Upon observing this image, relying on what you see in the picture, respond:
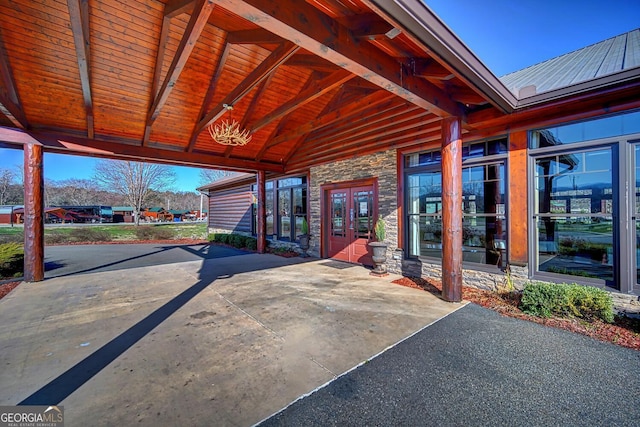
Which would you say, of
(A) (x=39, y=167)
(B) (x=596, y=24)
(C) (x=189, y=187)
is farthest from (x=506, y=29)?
(C) (x=189, y=187)

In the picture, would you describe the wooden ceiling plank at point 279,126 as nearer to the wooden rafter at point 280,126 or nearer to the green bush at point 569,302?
the wooden rafter at point 280,126

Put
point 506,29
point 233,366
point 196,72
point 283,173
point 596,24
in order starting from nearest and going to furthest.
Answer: point 233,366
point 196,72
point 596,24
point 506,29
point 283,173

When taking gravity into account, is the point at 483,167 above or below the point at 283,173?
below

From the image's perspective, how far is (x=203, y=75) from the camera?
225 inches

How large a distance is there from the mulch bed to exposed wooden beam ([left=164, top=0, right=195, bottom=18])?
6.14 m

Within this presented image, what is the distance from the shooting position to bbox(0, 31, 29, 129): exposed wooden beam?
4403mm

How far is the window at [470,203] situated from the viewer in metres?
5.05

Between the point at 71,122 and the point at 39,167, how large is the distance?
126cm

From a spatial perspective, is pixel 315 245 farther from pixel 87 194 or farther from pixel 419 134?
pixel 87 194

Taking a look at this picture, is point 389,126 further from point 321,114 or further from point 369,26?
point 369,26

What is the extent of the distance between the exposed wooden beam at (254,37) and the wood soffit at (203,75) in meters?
0.03

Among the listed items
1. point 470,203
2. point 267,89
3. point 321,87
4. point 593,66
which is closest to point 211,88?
point 267,89

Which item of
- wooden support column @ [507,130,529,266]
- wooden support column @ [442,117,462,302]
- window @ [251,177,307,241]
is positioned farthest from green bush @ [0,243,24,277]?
A: wooden support column @ [507,130,529,266]

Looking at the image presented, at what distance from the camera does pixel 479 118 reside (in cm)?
467
